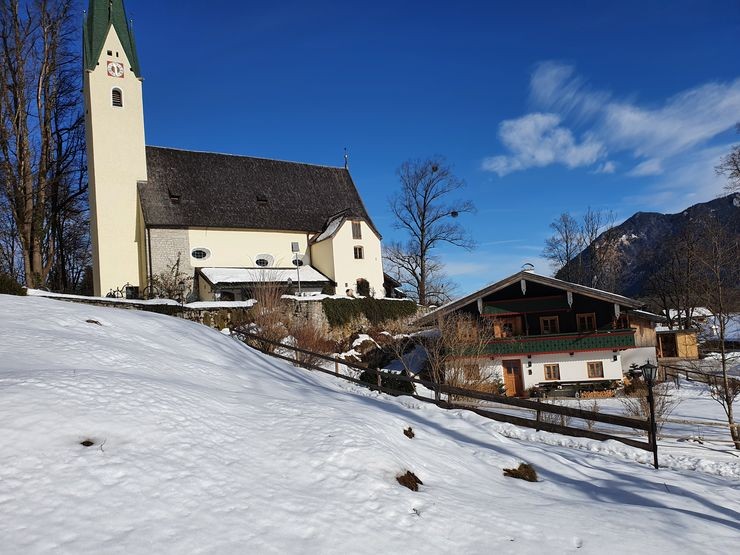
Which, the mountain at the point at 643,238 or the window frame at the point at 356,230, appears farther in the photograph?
the mountain at the point at 643,238

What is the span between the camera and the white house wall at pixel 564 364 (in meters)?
23.4

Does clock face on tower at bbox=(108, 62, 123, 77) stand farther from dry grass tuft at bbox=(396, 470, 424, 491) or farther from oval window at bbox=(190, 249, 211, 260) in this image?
dry grass tuft at bbox=(396, 470, 424, 491)

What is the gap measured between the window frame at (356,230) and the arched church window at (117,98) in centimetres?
1638

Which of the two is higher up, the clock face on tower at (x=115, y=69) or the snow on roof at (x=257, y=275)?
the clock face on tower at (x=115, y=69)

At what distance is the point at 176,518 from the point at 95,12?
37.6 metres

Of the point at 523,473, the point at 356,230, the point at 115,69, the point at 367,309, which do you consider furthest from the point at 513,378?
the point at 115,69

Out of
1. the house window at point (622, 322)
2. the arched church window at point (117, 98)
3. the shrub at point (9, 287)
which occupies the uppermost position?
the arched church window at point (117, 98)

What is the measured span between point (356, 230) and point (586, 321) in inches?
658

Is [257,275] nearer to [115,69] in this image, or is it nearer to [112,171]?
[112,171]

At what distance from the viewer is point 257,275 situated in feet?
105

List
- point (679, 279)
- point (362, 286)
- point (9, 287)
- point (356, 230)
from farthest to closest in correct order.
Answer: point (679, 279) < point (356, 230) < point (362, 286) < point (9, 287)

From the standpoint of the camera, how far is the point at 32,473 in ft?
14.4

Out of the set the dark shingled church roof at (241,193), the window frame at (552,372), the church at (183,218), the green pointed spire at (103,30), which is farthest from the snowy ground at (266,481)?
the green pointed spire at (103,30)

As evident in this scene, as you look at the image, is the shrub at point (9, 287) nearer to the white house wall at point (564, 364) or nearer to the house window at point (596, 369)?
the white house wall at point (564, 364)
